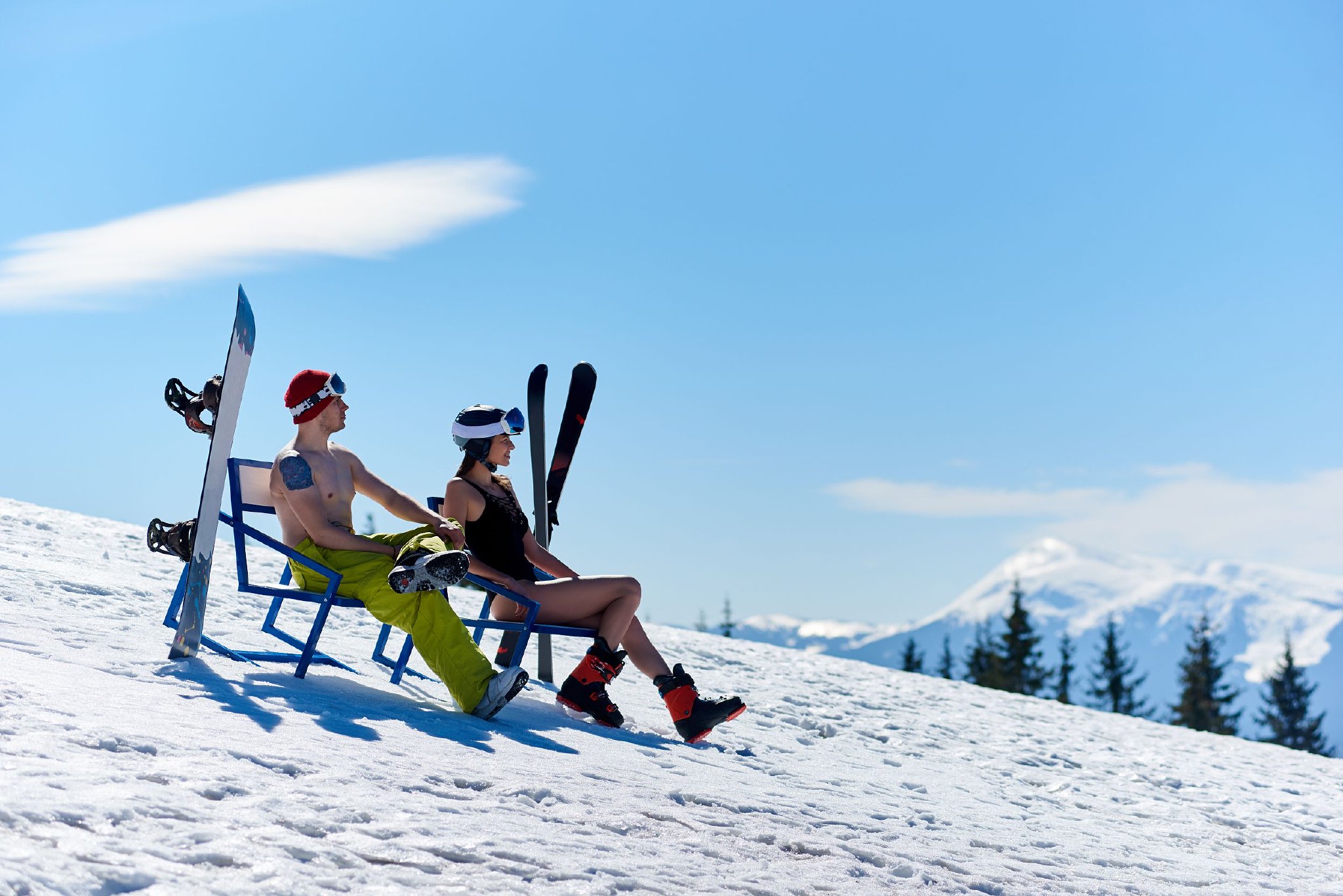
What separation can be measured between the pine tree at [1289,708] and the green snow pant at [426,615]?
57810mm

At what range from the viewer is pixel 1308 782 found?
1072cm

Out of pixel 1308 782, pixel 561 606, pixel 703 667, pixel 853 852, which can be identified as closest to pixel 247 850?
pixel 853 852

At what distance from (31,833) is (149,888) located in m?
0.46

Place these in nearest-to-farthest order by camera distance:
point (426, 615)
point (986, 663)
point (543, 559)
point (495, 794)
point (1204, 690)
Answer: point (495, 794) < point (426, 615) < point (543, 559) < point (1204, 690) < point (986, 663)

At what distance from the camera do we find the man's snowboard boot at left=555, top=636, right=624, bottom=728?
22.5 ft

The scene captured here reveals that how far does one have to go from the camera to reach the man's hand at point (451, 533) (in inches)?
248

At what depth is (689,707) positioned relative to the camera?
6.88m

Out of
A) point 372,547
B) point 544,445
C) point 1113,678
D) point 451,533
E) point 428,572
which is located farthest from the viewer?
point 1113,678

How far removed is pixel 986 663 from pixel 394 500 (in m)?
51.5

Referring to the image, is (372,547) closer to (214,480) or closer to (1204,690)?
(214,480)

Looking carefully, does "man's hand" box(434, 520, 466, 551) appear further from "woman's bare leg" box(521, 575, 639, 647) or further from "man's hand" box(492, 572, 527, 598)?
"woman's bare leg" box(521, 575, 639, 647)

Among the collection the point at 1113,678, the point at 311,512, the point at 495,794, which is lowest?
the point at 495,794

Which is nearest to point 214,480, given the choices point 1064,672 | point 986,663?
point 986,663

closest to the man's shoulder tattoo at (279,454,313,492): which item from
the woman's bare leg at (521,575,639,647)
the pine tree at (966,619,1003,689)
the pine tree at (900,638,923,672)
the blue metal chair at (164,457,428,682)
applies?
the blue metal chair at (164,457,428,682)
